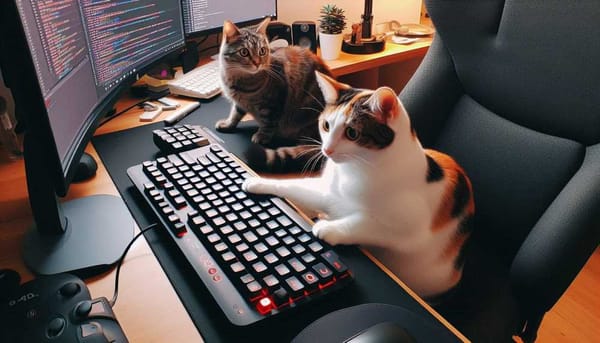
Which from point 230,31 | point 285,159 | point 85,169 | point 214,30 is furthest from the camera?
point 214,30

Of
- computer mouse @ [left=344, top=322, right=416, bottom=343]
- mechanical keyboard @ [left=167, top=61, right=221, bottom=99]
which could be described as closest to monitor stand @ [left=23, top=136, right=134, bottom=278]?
computer mouse @ [left=344, top=322, right=416, bottom=343]

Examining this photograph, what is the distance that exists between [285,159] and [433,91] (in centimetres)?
38

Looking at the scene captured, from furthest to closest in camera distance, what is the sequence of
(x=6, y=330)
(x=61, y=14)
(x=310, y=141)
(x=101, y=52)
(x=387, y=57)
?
(x=387, y=57), (x=310, y=141), (x=101, y=52), (x=61, y=14), (x=6, y=330)

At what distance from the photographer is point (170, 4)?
1108mm

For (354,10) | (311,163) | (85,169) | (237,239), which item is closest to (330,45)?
(354,10)

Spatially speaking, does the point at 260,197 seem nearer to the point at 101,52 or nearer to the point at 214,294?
the point at 214,294

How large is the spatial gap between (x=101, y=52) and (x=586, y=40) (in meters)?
0.86

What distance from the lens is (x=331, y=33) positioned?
4.92 ft

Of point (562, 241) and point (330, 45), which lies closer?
point (562, 241)

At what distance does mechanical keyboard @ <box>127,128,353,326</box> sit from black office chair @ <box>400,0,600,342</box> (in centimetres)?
38

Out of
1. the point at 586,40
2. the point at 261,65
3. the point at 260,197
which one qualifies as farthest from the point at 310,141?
the point at 586,40

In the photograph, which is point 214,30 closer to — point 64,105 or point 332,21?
point 332,21

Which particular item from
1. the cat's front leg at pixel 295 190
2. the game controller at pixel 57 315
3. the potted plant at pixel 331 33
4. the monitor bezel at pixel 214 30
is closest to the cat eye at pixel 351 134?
the cat's front leg at pixel 295 190

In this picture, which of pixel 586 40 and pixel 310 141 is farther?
pixel 310 141
